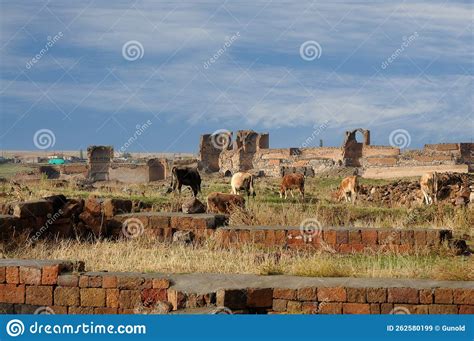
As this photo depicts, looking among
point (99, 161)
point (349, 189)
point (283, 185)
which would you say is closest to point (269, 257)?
point (349, 189)

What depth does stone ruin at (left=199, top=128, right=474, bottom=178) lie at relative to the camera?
48.2m

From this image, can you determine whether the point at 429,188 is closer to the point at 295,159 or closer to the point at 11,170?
the point at 295,159

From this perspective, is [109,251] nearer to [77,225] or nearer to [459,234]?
[77,225]

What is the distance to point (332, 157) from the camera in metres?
57.1

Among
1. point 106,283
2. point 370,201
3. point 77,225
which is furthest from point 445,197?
point 106,283

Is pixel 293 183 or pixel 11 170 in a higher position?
pixel 11 170

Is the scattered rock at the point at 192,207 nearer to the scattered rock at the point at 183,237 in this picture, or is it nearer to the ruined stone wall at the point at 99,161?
the scattered rock at the point at 183,237

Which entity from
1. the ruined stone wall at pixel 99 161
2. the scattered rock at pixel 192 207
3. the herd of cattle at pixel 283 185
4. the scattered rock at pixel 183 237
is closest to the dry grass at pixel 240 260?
the scattered rock at pixel 183 237

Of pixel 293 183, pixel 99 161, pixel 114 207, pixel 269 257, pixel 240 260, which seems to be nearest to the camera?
pixel 240 260

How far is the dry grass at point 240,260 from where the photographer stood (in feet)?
30.3

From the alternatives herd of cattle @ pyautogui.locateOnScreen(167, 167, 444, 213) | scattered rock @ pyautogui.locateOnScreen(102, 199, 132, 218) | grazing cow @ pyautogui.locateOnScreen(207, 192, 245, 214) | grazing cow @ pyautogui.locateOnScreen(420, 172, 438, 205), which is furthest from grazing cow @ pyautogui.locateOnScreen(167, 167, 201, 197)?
scattered rock @ pyautogui.locateOnScreen(102, 199, 132, 218)

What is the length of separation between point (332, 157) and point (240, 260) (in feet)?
154

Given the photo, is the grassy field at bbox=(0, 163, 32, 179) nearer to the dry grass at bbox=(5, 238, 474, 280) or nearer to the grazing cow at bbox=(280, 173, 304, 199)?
the grazing cow at bbox=(280, 173, 304, 199)

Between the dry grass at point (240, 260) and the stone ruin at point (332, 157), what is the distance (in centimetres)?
3384
